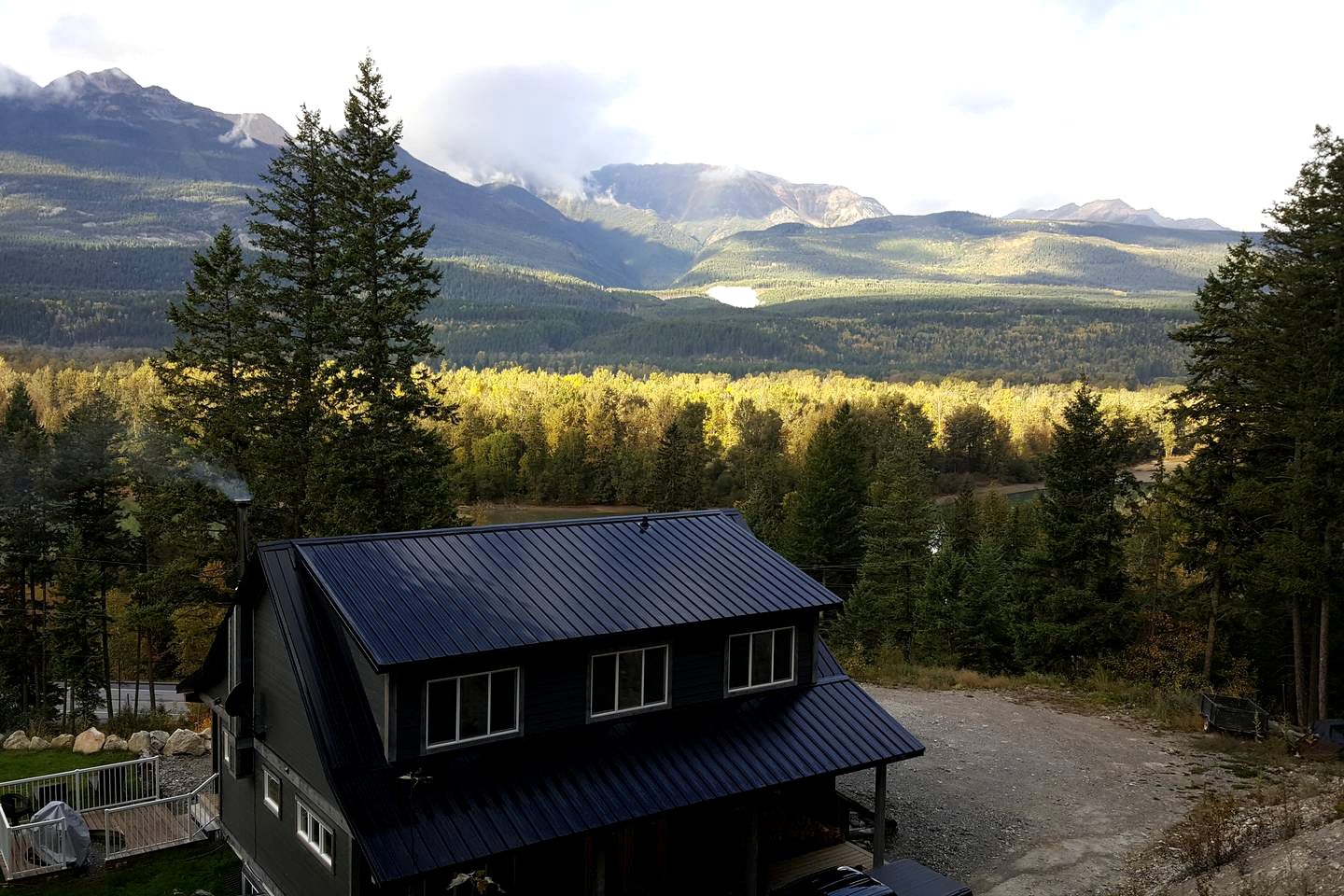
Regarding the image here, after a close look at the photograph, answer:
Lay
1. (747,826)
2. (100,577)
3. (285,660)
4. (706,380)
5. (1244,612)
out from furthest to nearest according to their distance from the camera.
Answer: (706,380), (100,577), (1244,612), (747,826), (285,660)

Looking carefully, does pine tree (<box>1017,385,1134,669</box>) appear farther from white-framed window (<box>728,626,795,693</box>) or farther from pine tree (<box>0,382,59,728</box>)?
pine tree (<box>0,382,59,728</box>)

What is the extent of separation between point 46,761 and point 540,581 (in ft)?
59.2

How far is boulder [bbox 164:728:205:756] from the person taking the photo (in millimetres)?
24766

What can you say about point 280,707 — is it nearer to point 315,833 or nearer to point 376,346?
point 315,833

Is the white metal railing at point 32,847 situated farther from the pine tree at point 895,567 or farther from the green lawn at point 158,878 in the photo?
the pine tree at point 895,567

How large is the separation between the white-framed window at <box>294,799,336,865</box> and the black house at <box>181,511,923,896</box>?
5 cm

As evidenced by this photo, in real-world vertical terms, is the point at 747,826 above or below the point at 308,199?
below

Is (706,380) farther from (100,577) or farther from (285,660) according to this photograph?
(285,660)

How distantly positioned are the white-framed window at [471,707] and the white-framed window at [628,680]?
1.37 metres

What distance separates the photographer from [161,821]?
63.5 ft

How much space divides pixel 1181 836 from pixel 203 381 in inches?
1187

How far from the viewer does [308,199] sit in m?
29.5

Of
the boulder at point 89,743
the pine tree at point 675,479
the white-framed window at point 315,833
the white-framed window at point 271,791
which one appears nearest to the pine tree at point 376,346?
the boulder at point 89,743

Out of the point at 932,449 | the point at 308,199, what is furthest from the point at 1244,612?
the point at 932,449
